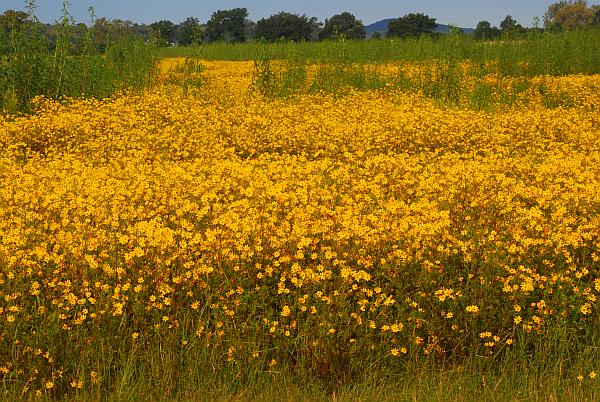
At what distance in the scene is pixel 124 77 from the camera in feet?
53.8

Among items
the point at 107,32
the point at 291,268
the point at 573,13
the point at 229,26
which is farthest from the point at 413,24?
the point at 291,268

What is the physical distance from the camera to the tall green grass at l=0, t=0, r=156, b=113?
1330cm

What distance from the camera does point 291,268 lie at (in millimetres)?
4613

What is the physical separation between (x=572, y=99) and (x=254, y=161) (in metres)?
8.74

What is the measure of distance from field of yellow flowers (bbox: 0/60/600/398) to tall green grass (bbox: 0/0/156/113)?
246 inches

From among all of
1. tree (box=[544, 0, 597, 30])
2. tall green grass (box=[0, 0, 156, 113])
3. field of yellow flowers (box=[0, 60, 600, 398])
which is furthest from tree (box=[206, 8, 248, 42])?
field of yellow flowers (box=[0, 60, 600, 398])

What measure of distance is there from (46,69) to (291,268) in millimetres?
11000

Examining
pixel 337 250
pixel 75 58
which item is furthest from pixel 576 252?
pixel 75 58

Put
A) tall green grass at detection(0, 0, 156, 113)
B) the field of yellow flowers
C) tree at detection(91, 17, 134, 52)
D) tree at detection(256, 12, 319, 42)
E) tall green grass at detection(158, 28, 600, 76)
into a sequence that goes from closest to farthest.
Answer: the field of yellow flowers < tall green grass at detection(0, 0, 156, 113) < tree at detection(91, 17, 134, 52) < tall green grass at detection(158, 28, 600, 76) < tree at detection(256, 12, 319, 42)

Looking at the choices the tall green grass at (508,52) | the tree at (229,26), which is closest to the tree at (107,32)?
the tall green grass at (508,52)

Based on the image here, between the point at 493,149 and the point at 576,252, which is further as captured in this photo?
the point at 493,149

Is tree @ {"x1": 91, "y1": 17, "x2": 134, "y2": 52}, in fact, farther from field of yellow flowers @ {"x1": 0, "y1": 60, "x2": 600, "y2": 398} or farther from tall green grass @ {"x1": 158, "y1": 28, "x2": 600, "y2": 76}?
field of yellow flowers @ {"x1": 0, "y1": 60, "x2": 600, "y2": 398}

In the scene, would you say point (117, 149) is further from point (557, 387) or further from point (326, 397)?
point (557, 387)

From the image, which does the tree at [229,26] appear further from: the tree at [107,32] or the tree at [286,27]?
the tree at [107,32]
